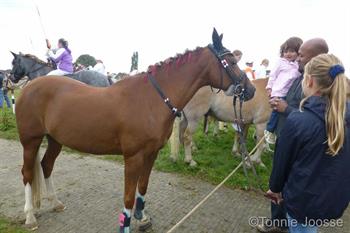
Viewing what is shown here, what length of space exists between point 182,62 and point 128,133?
99cm

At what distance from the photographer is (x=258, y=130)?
22.4 ft

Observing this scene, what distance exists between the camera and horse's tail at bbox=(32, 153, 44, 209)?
4082mm

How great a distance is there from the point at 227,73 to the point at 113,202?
8.47 ft

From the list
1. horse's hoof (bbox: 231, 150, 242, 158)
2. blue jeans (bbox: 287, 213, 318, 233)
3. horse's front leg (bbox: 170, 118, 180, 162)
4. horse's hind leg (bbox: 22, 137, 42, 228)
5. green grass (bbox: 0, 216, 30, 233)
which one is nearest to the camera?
blue jeans (bbox: 287, 213, 318, 233)

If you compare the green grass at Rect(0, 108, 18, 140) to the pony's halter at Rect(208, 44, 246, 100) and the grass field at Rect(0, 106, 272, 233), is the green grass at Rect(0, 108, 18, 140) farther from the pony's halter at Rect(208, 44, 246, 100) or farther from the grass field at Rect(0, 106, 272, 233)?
the pony's halter at Rect(208, 44, 246, 100)

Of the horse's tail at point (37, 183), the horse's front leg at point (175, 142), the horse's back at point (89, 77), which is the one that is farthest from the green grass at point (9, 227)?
the horse's back at point (89, 77)

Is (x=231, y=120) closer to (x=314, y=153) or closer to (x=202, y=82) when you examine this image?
(x=202, y=82)

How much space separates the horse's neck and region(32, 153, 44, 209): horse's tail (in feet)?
6.37

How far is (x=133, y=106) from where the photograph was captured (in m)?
3.40

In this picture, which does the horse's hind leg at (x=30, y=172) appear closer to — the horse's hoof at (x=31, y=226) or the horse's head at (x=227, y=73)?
the horse's hoof at (x=31, y=226)

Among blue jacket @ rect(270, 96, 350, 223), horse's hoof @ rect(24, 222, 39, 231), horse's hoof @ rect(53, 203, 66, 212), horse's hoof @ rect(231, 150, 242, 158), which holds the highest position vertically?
blue jacket @ rect(270, 96, 350, 223)

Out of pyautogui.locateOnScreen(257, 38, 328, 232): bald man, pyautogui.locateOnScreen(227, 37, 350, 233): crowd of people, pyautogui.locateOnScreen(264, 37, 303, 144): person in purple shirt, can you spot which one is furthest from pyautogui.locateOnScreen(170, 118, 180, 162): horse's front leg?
pyautogui.locateOnScreen(227, 37, 350, 233): crowd of people

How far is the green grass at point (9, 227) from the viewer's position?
376cm

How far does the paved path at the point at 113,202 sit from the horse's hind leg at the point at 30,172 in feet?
0.72
